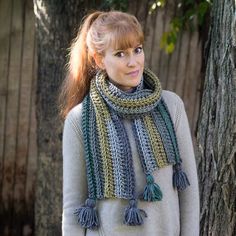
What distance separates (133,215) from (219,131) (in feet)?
3.35

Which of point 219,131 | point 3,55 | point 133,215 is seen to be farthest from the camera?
point 3,55

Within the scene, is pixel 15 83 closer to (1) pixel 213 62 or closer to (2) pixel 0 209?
(2) pixel 0 209

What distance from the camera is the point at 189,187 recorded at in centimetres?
289

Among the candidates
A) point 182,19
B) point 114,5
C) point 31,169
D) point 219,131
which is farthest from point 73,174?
point 31,169

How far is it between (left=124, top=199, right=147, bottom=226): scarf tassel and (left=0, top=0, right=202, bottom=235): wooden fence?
285 cm

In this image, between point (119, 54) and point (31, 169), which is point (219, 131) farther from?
point (31, 169)

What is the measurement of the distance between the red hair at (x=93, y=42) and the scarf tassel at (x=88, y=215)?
1.55 feet

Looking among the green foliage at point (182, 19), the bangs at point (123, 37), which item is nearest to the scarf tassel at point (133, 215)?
the bangs at point (123, 37)

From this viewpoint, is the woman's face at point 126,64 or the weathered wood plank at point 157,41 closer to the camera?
the woman's face at point 126,64

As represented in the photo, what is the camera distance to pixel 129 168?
9.05ft

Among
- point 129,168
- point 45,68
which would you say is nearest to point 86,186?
point 129,168

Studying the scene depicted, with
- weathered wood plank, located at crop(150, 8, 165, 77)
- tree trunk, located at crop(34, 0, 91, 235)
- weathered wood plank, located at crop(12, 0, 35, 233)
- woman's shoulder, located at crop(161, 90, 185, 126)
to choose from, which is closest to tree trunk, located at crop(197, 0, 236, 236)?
woman's shoulder, located at crop(161, 90, 185, 126)

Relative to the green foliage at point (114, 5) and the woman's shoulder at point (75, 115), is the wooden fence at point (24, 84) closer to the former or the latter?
the green foliage at point (114, 5)

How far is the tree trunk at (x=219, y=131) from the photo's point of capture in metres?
3.50
